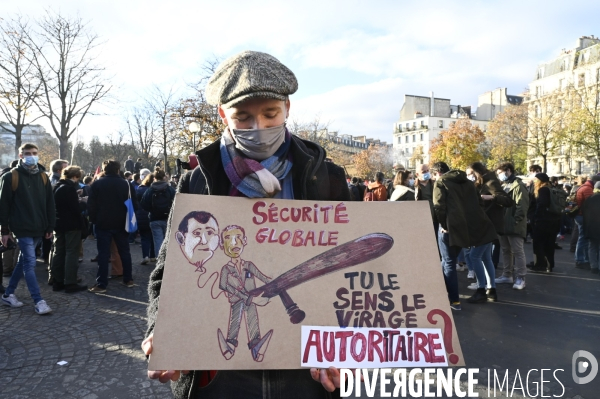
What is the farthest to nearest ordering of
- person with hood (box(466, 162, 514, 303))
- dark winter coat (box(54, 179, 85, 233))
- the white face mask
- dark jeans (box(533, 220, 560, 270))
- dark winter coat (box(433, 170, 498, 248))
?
dark jeans (box(533, 220, 560, 270)) → dark winter coat (box(54, 179, 85, 233)) → person with hood (box(466, 162, 514, 303)) → dark winter coat (box(433, 170, 498, 248)) → the white face mask

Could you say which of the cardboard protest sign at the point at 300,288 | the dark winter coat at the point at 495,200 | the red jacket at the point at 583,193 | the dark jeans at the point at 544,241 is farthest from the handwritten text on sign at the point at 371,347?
the red jacket at the point at 583,193

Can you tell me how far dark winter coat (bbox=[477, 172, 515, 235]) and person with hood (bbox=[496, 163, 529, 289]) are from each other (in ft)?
1.04

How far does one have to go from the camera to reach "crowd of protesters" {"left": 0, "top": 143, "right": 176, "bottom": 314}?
18.0ft

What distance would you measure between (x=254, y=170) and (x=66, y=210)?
631 cm

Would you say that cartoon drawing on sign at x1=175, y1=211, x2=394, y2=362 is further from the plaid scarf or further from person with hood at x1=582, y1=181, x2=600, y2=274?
person with hood at x1=582, y1=181, x2=600, y2=274

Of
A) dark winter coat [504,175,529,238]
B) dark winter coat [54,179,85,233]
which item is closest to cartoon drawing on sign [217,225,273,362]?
dark winter coat [54,179,85,233]

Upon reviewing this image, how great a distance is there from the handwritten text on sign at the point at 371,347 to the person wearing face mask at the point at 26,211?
558 cm

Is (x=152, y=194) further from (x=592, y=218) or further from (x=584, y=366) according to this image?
(x=592, y=218)

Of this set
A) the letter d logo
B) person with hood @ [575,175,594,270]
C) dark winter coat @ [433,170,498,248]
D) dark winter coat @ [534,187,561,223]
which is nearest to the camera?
the letter d logo

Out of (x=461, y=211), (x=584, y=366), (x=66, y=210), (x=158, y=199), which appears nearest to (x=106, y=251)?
(x=66, y=210)

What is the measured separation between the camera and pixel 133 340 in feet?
14.9

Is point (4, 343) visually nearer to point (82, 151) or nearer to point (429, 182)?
point (429, 182)

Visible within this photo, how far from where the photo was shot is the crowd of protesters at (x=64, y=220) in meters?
5.48

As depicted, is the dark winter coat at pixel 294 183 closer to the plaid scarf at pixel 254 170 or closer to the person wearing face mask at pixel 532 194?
the plaid scarf at pixel 254 170
